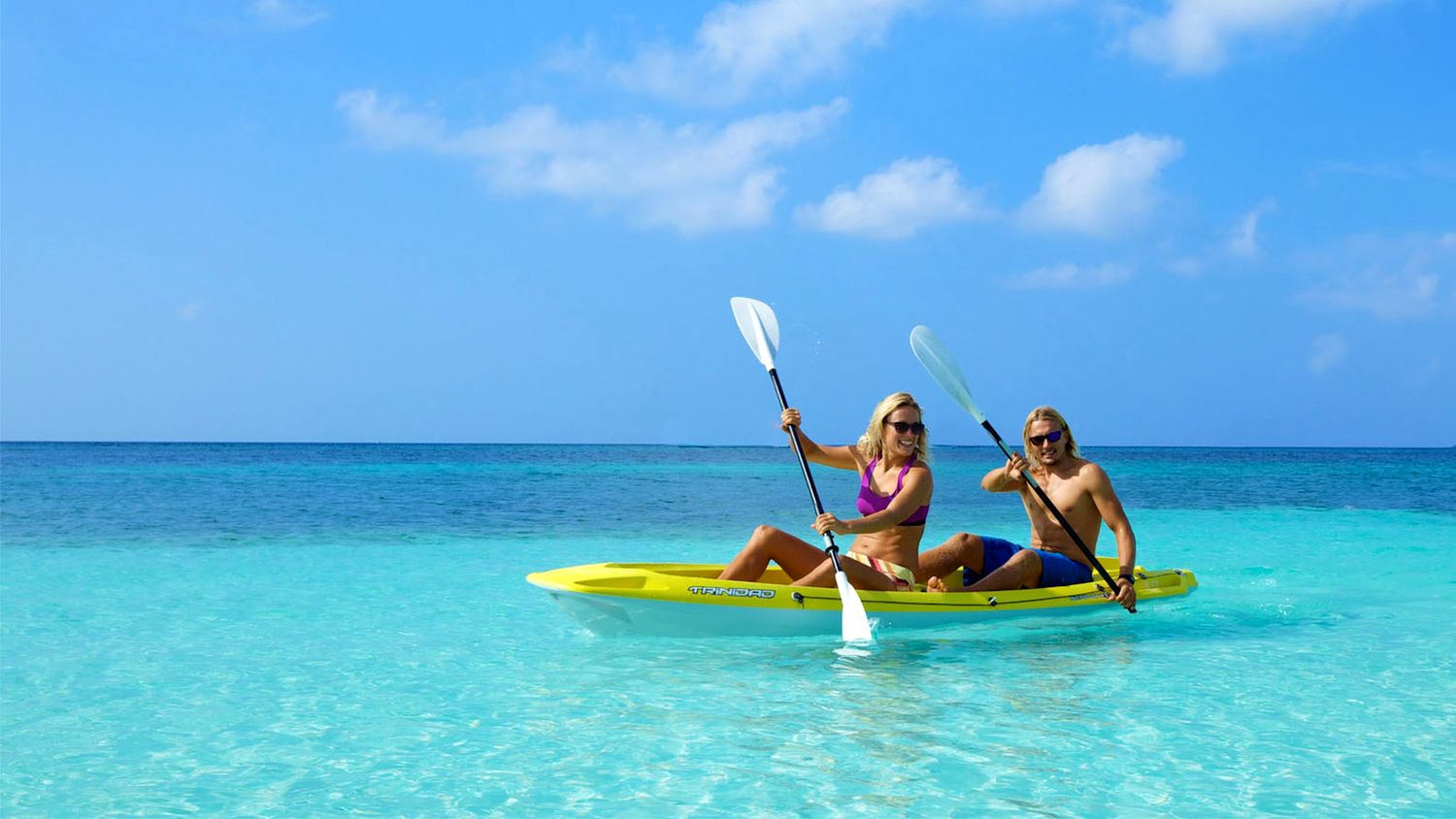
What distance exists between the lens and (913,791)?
12.4ft

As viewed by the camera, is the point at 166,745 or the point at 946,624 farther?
the point at 946,624

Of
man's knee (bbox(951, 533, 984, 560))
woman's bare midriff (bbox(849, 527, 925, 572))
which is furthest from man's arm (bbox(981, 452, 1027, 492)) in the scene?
woman's bare midriff (bbox(849, 527, 925, 572))

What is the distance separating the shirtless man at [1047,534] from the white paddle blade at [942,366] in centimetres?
79

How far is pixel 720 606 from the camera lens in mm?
6020

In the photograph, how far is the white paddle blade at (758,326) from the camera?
26.4ft

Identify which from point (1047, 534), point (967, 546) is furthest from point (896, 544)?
point (1047, 534)

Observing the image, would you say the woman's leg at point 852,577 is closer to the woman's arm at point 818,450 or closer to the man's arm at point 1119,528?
the woman's arm at point 818,450

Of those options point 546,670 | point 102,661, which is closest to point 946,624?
point 546,670

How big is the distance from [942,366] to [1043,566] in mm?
1753

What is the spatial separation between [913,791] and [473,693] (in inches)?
94.7

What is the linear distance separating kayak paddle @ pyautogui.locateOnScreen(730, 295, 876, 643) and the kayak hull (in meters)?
0.09

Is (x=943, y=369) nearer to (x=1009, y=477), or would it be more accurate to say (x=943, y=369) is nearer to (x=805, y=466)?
(x=1009, y=477)

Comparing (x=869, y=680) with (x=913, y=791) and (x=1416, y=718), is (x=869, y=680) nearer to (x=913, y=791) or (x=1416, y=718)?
(x=913, y=791)

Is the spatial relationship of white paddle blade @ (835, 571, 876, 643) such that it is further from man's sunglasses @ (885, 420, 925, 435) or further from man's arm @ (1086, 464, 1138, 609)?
man's arm @ (1086, 464, 1138, 609)
